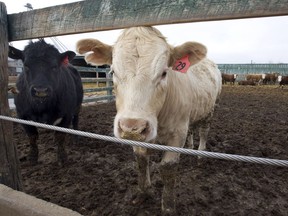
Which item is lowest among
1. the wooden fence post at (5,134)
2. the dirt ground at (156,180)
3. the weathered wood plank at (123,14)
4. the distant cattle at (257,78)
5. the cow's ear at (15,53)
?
the distant cattle at (257,78)

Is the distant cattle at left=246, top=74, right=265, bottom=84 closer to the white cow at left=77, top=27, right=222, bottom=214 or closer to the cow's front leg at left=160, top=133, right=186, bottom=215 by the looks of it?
the white cow at left=77, top=27, right=222, bottom=214

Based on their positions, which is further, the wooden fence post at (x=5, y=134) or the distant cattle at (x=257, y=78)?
the distant cattle at (x=257, y=78)

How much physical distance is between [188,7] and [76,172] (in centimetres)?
263

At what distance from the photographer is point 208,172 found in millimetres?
3391

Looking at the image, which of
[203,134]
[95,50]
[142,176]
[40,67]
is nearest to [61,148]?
[40,67]

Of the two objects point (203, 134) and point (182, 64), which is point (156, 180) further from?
point (182, 64)

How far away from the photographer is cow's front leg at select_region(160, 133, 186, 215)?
2428mm

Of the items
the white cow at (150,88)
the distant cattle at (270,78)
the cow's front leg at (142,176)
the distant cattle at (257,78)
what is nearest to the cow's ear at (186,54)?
the white cow at (150,88)

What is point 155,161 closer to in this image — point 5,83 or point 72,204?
point 72,204

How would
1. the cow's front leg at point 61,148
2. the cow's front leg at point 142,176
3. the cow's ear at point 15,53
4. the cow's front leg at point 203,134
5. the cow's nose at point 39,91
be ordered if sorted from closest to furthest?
1. the cow's front leg at point 142,176
2. the cow's nose at point 39,91
3. the cow's ear at point 15,53
4. the cow's front leg at point 61,148
5. the cow's front leg at point 203,134

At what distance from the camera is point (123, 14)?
1525mm

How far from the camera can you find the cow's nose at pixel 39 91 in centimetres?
301

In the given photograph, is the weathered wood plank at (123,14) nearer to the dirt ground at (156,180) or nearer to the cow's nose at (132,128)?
the cow's nose at (132,128)

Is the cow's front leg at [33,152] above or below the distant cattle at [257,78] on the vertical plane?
above
